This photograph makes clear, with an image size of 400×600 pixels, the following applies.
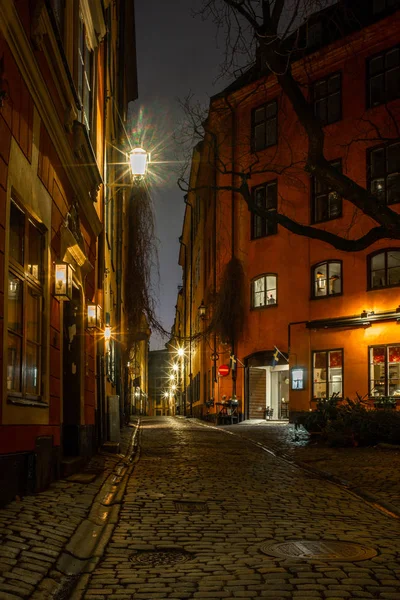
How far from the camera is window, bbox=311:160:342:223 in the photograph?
27781mm

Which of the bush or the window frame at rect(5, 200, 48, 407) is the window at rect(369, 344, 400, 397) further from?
the window frame at rect(5, 200, 48, 407)

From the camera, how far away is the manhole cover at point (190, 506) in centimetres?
801

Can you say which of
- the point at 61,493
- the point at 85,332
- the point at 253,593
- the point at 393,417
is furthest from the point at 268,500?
the point at 393,417

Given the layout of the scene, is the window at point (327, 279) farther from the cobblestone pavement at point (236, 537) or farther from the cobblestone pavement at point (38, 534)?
the cobblestone pavement at point (38, 534)

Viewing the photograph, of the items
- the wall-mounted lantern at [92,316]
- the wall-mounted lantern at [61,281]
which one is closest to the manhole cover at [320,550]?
the wall-mounted lantern at [61,281]

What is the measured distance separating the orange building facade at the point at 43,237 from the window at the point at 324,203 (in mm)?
15839

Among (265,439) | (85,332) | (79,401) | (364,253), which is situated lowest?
(265,439)

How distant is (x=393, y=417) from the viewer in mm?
16438

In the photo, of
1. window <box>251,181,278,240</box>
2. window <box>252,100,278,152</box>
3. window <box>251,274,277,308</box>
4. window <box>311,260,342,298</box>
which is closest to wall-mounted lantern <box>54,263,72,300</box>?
window <box>311,260,342,298</box>

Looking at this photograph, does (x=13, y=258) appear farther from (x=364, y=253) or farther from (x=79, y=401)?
(x=364, y=253)

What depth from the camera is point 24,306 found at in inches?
313

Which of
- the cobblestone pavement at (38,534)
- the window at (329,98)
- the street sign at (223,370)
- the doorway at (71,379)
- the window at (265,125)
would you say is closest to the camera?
the cobblestone pavement at (38,534)

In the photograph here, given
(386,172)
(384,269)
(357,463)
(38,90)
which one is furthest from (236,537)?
(386,172)

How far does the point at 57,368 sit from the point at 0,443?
10.9 feet
